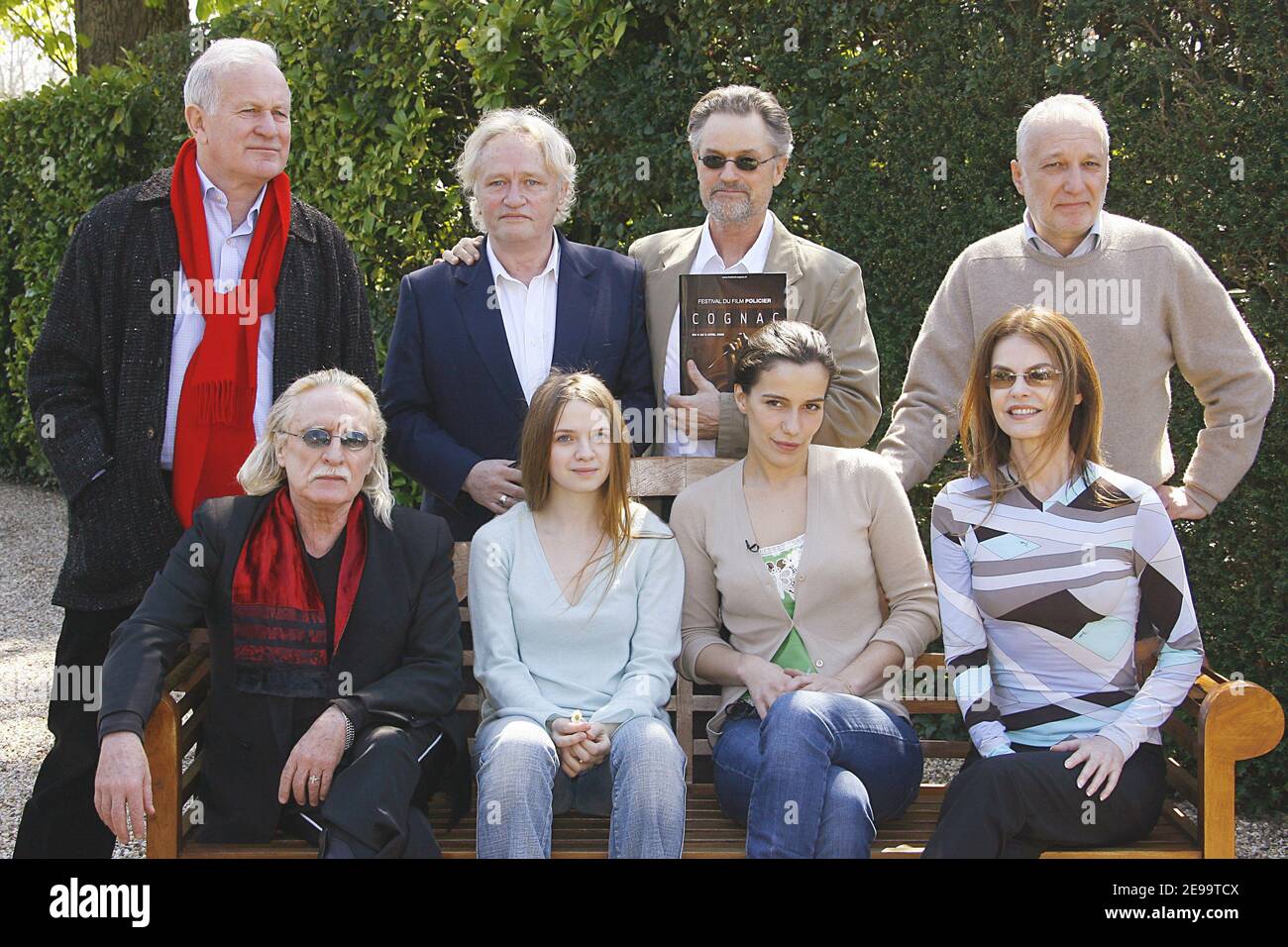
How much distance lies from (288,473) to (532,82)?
3.52 m

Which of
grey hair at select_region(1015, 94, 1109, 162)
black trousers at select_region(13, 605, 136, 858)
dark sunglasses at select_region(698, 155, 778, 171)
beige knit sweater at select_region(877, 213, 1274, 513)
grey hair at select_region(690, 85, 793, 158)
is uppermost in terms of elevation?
grey hair at select_region(690, 85, 793, 158)

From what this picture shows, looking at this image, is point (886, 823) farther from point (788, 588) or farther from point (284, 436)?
point (284, 436)

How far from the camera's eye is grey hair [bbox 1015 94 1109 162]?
12.0 feet

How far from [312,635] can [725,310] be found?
1.43 meters

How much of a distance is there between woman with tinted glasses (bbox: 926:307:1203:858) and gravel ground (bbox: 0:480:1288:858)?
5.95 feet

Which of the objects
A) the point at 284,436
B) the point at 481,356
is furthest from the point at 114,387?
the point at 481,356

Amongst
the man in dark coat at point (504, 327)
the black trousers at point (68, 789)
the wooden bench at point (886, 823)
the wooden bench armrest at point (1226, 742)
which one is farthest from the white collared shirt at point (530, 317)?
the wooden bench armrest at point (1226, 742)

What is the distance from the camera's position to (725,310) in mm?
3855

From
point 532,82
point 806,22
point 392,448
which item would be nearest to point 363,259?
point 532,82

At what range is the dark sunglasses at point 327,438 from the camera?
11.1 feet

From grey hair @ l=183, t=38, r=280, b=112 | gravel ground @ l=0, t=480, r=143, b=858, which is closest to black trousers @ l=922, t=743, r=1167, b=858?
grey hair @ l=183, t=38, r=280, b=112

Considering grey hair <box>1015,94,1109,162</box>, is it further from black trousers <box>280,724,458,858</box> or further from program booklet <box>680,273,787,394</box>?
black trousers <box>280,724,458,858</box>
